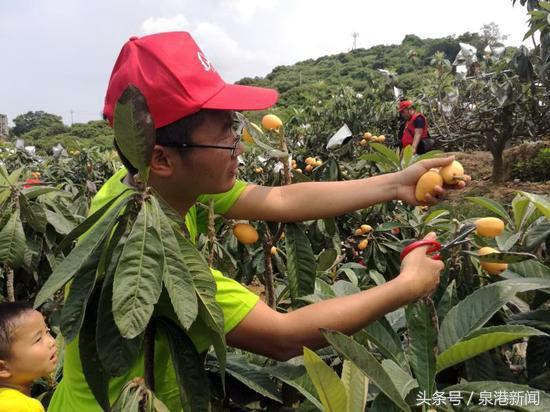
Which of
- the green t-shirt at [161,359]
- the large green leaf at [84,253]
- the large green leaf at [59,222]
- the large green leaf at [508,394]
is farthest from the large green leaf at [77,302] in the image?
the large green leaf at [59,222]

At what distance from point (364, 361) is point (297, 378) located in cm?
26

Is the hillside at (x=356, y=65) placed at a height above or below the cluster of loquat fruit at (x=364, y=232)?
above

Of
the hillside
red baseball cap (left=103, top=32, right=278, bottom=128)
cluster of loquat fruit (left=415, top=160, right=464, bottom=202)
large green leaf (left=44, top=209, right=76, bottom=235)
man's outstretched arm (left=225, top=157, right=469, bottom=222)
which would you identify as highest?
the hillside

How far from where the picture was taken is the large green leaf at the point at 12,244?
1.96 m

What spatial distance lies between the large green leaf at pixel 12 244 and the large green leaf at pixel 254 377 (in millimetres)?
1113

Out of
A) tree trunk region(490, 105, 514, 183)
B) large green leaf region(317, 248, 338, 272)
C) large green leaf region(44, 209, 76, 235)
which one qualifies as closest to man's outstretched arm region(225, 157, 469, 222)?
large green leaf region(317, 248, 338, 272)

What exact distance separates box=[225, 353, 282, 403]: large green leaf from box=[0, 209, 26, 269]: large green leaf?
1113 mm

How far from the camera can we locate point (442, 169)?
4.46ft

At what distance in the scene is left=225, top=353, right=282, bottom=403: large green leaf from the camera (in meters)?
1.15

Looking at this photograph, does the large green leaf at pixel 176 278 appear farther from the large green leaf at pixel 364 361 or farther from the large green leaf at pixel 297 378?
the large green leaf at pixel 297 378

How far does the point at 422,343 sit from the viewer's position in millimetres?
1015

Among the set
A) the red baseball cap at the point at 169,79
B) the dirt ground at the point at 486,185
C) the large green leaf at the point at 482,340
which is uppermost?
the red baseball cap at the point at 169,79

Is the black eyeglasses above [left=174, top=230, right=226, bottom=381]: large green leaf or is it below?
above

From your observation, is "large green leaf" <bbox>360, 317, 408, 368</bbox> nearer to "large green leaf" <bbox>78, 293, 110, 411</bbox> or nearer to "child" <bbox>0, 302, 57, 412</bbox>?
"large green leaf" <bbox>78, 293, 110, 411</bbox>
